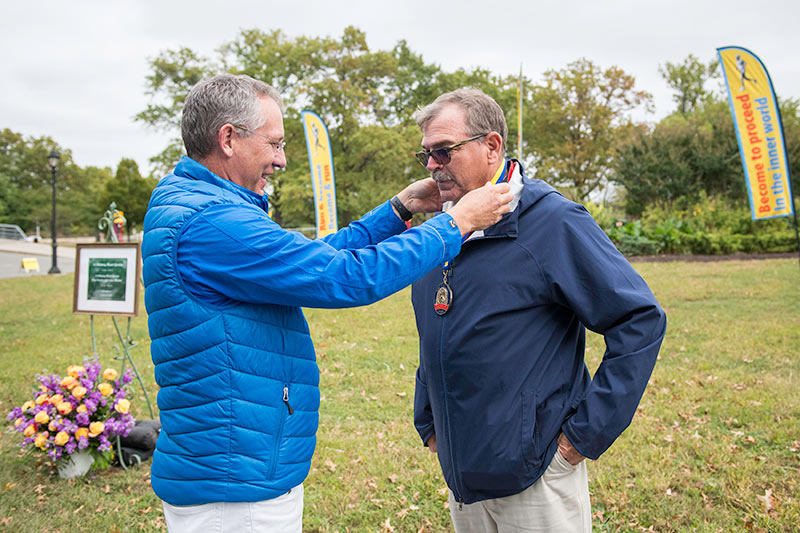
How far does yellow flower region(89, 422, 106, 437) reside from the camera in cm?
455

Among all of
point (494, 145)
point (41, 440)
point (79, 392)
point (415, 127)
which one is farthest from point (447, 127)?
→ point (415, 127)

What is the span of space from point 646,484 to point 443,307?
2894 millimetres

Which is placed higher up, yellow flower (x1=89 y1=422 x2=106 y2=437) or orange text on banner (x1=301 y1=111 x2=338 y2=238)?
orange text on banner (x1=301 y1=111 x2=338 y2=238)

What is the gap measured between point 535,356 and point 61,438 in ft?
13.7

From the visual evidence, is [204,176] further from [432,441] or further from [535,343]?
[432,441]

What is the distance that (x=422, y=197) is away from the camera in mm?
2506

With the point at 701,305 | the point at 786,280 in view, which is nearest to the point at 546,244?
the point at 701,305

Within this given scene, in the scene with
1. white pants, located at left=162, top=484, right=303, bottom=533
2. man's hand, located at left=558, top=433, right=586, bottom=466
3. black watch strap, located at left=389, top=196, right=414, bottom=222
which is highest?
black watch strap, located at left=389, top=196, right=414, bottom=222

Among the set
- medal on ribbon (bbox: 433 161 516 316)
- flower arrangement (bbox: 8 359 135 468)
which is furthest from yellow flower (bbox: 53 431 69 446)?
medal on ribbon (bbox: 433 161 516 316)

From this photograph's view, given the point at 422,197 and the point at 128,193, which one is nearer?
the point at 422,197

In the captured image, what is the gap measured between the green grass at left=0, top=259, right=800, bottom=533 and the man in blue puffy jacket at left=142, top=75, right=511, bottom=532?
2.26 meters

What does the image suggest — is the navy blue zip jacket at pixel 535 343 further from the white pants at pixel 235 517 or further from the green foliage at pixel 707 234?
the green foliage at pixel 707 234

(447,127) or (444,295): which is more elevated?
(447,127)

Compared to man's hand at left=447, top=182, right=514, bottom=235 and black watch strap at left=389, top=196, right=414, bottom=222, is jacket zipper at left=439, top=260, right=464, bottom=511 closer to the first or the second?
man's hand at left=447, top=182, right=514, bottom=235
